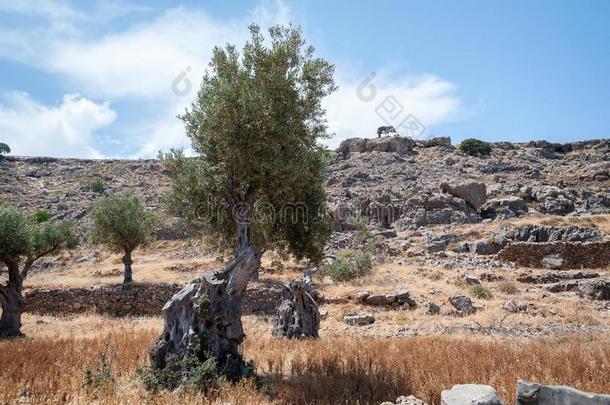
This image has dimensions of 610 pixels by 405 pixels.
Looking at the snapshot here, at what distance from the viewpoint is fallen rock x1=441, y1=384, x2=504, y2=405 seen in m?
5.23

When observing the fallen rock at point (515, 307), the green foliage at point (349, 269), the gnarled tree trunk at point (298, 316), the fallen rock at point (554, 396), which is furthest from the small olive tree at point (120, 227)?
the fallen rock at point (554, 396)

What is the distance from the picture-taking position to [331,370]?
356 inches

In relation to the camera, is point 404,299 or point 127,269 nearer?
point 404,299

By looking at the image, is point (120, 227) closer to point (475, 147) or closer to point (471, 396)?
point (471, 396)

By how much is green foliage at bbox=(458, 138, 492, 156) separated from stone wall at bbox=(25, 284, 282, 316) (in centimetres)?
7923

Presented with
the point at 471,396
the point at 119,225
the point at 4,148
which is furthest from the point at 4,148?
the point at 471,396

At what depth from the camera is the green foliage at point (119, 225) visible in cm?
2955

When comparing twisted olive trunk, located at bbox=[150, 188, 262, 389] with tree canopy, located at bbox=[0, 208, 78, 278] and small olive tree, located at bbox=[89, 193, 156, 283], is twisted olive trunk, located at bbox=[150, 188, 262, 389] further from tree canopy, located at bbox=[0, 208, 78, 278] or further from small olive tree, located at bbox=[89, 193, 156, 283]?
small olive tree, located at bbox=[89, 193, 156, 283]

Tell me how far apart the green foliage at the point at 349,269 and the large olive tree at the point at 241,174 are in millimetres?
17181

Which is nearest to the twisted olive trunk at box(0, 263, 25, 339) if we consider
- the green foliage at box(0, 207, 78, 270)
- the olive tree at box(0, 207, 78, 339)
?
the olive tree at box(0, 207, 78, 339)

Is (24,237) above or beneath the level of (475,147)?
beneath

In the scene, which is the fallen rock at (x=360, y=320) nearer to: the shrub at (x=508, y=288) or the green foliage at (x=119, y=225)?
the shrub at (x=508, y=288)

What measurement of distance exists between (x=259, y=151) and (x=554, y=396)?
7431mm

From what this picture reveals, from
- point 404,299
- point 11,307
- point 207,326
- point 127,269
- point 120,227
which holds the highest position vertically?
point 120,227
